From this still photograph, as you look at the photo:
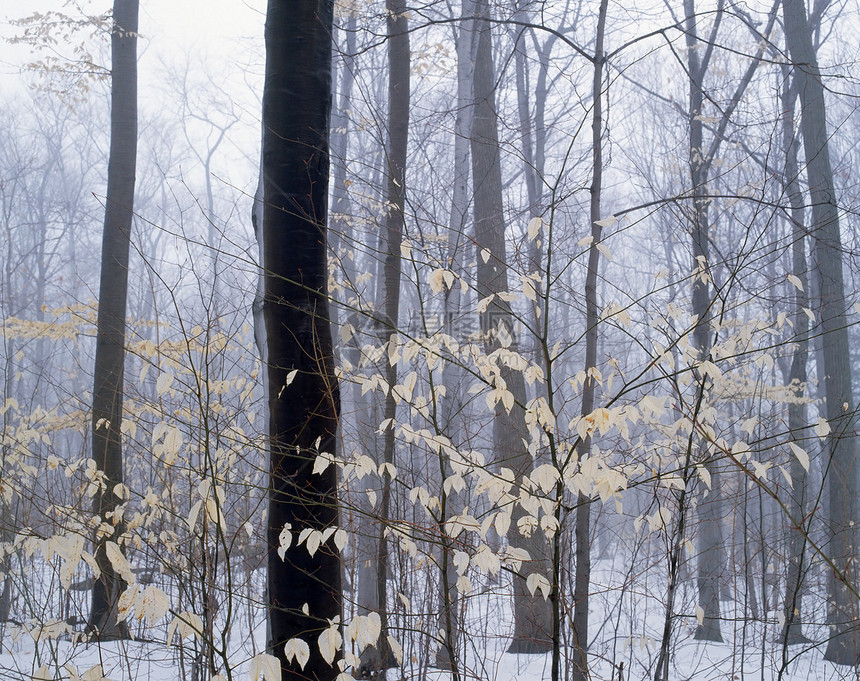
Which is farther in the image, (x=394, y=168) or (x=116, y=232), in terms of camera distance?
(x=116, y=232)

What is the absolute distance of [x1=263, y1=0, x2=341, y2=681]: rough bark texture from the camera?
2596 millimetres

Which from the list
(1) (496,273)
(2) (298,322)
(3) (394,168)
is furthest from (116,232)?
(2) (298,322)

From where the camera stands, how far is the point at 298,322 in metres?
2.73

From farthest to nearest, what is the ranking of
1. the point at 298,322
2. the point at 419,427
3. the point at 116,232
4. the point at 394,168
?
the point at 419,427, the point at 116,232, the point at 394,168, the point at 298,322

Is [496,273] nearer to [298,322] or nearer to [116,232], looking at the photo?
[298,322]

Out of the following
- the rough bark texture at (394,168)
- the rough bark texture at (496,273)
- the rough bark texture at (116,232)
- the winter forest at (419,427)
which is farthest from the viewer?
the rough bark texture at (116,232)

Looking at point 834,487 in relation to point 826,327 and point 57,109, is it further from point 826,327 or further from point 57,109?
point 57,109

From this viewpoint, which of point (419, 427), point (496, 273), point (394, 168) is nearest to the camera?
point (394, 168)

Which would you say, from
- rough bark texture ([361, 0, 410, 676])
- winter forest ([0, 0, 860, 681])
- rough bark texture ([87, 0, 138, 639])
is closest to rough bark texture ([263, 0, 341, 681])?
winter forest ([0, 0, 860, 681])

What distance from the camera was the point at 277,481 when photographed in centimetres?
266

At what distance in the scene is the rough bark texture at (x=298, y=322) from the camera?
8.52 feet

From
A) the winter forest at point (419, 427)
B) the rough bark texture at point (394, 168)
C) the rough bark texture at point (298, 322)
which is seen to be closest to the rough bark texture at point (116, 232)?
the winter forest at point (419, 427)

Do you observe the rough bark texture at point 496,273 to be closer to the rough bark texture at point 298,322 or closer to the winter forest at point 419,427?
the winter forest at point 419,427

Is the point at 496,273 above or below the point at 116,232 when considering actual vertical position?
below
